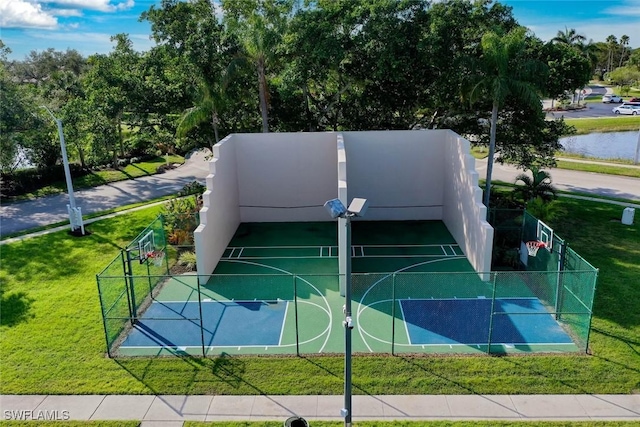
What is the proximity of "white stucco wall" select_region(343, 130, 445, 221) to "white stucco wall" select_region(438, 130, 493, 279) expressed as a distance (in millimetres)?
596

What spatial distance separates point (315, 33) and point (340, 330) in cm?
1397

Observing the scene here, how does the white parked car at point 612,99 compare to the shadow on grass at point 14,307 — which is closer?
the shadow on grass at point 14,307

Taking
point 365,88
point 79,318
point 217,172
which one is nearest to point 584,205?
point 365,88

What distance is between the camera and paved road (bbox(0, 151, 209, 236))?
2523cm

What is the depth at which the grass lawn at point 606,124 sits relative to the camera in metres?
52.1

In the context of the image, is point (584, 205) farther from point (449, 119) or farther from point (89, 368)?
point (89, 368)

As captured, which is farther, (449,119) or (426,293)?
(449,119)

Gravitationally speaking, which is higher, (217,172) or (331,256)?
(217,172)

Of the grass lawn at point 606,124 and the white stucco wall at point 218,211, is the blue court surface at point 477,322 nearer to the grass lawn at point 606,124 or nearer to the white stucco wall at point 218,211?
the white stucco wall at point 218,211

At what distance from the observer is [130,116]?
3094 centimetres

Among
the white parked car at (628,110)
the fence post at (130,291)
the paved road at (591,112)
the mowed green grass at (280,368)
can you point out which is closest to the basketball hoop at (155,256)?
the fence post at (130,291)

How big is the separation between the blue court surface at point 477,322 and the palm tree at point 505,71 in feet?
27.7

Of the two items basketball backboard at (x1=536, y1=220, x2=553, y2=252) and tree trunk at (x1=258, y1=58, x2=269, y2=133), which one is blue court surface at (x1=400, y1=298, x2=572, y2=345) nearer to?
basketball backboard at (x1=536, y1=220, x2=553, y2=252)

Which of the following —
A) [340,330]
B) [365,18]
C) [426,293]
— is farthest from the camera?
[365,18]
